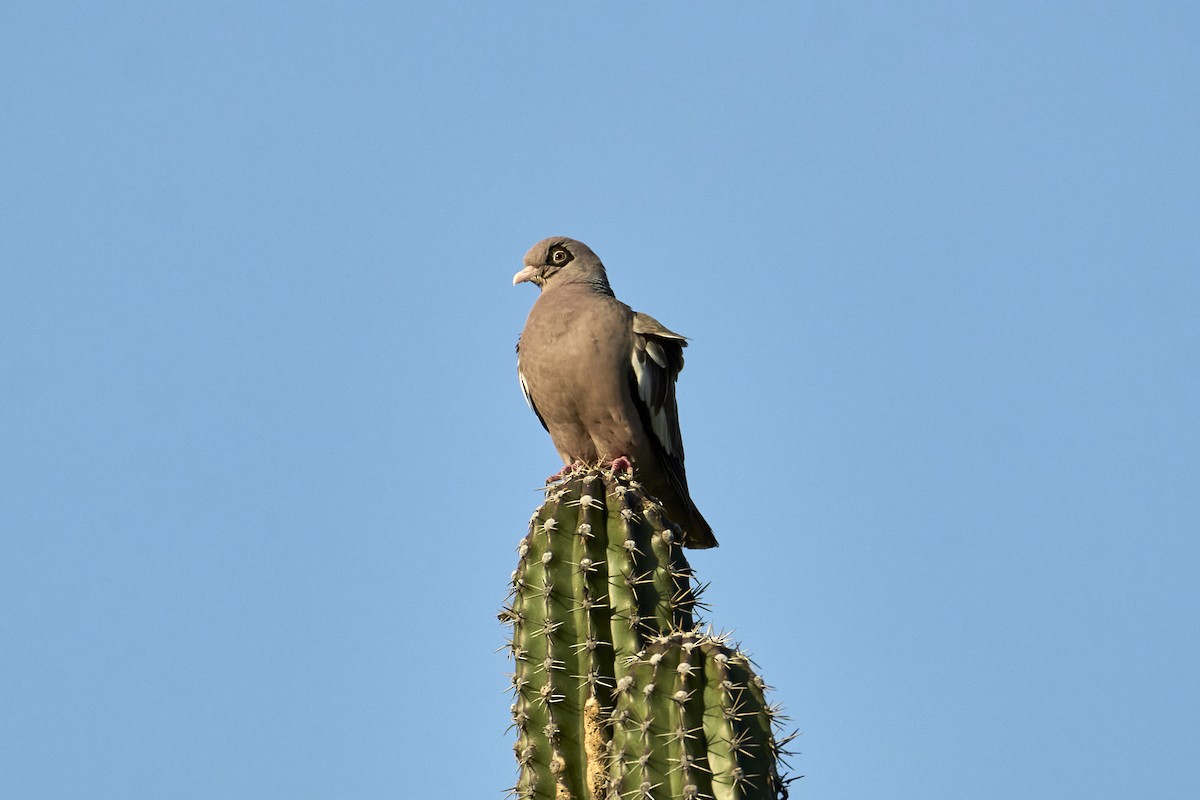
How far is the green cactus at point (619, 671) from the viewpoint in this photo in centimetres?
520

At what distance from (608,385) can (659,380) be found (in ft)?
1.39

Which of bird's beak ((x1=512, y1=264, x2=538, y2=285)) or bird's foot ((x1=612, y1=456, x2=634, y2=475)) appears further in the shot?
bird's beak ((x1=512, y1=264, x2=538, y2=285))

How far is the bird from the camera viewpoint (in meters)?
8.30

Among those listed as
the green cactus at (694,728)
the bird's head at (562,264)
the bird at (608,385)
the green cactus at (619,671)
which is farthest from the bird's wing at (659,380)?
the green cactus at (694,728)

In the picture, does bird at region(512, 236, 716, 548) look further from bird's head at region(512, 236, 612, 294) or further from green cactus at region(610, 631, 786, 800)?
green cactus at region(610, 631, 786, 800)

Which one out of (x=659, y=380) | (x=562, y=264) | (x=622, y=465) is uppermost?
(x=562, y=264)

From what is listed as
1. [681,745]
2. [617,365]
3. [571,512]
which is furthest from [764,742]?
[617,365]

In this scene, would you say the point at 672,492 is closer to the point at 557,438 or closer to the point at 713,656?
the point at 557,438

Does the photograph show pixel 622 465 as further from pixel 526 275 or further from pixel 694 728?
pixel 694 728

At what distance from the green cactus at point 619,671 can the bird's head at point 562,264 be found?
2.63 m

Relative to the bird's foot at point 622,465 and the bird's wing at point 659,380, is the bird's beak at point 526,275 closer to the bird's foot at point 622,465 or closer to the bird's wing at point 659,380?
the bird's wing at point 659,380

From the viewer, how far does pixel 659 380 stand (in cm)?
855

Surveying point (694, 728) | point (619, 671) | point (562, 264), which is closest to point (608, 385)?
point (562, 264)

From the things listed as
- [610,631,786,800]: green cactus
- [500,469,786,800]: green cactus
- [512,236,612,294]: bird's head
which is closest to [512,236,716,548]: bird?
[512,236,612,294]: bird's head
